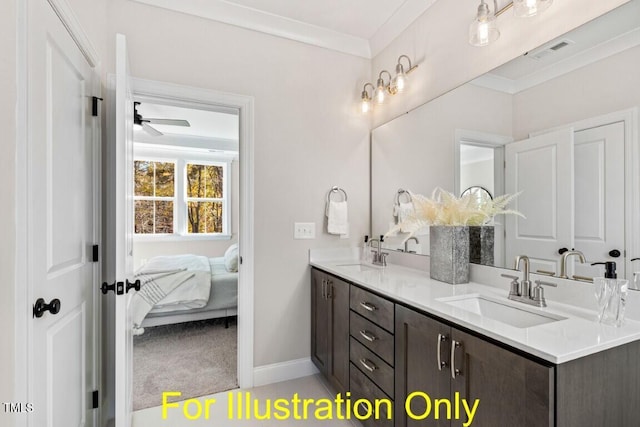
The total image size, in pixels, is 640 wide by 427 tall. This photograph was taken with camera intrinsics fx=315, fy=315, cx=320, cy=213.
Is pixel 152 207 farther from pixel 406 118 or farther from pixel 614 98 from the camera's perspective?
pixel 614 98

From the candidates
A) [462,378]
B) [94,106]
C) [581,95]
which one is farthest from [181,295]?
[581,95]

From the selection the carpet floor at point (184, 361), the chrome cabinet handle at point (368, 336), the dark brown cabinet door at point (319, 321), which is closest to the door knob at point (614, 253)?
the chrome cabinet handle at point (368, 336)

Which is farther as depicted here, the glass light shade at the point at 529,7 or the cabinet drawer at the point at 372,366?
the cabinet drawer at the point at 372,366

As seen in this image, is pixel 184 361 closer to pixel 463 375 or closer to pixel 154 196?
pixel 463 375

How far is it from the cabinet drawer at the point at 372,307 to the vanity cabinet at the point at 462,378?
0.22 ft

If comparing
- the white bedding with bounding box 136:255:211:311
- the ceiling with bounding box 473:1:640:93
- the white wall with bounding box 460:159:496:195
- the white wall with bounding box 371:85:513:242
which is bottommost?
the white bedding with bounding box 136:255:211:311

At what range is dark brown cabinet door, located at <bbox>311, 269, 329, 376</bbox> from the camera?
215 cm

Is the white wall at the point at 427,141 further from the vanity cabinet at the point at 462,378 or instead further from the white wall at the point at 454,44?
the vanity cabinet at the point at 462,378

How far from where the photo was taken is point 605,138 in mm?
1202

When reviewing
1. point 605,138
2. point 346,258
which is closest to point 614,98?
point 605,138

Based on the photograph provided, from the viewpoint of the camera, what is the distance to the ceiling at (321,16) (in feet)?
6.91

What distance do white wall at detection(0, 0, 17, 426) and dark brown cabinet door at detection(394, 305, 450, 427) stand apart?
1.34m

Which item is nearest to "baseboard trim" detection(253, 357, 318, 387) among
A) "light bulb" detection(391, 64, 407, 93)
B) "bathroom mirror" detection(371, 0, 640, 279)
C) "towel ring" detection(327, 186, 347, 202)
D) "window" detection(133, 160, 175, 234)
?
"towel ring" detection(327, 186, 347, 202)

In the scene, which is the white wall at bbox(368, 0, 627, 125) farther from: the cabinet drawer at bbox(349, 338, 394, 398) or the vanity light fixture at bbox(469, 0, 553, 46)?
the cabinet drawer at bbox(349, 338, 394, 398)
